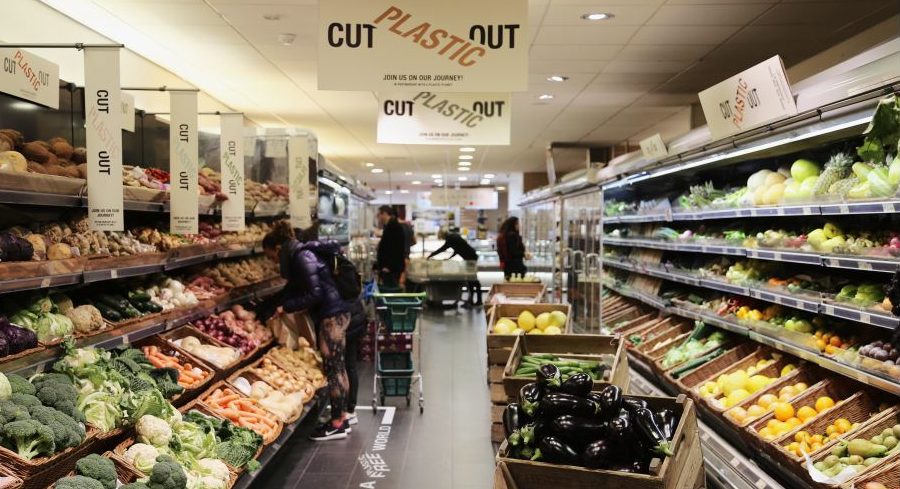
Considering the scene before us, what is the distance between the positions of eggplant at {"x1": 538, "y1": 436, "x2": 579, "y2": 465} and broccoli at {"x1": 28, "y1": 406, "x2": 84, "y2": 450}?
1956mm

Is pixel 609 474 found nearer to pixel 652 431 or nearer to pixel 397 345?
pixel 652 431

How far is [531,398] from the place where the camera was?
2994mm

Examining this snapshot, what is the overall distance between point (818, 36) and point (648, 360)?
320cm

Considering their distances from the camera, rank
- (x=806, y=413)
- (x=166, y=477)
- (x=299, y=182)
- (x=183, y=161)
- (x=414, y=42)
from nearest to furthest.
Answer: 1. (x=166, y=477)
2. (x=806, y=413)
3. (x=414, y=42)
4. (x=183, y=161)
5. (x=299, y=182)

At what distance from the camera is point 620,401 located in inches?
114

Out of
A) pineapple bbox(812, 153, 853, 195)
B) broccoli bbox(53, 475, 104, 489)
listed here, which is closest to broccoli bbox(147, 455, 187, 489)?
broccoli bbox(53, 475, 104, 489)

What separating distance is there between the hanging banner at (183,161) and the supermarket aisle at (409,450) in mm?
1990

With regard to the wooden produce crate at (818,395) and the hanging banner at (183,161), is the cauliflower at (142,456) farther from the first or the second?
the wooden produce crate at (818,395)

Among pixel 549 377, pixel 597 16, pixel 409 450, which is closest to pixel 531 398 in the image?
pixel 549 377

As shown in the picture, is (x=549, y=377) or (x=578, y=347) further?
(x=578, y=347)

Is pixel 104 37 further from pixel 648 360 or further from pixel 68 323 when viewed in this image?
pixel 648 360

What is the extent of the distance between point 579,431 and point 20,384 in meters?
2.41

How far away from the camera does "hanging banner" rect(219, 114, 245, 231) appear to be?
18.4 ft

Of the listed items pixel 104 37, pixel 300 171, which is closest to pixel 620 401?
pixel 300 171
